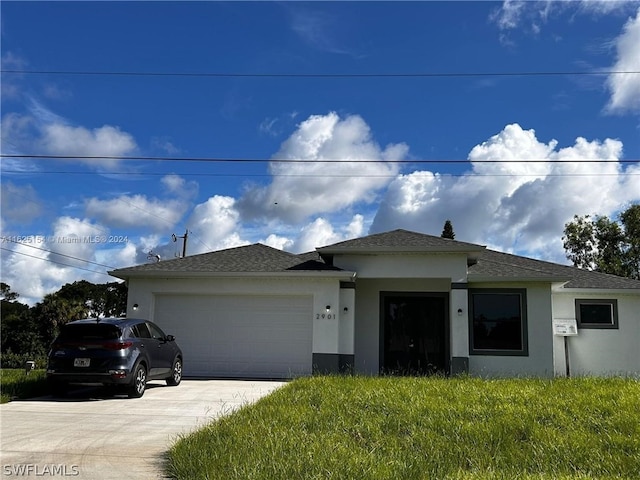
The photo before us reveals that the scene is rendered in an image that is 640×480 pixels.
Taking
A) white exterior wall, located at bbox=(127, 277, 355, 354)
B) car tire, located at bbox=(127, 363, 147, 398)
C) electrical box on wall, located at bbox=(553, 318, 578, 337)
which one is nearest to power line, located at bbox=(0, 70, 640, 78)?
white exterior wall, located at bbox=(127, 277, 355, 354)

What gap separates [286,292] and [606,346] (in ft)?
31.4

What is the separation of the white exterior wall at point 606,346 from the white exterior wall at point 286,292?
21.4 ft

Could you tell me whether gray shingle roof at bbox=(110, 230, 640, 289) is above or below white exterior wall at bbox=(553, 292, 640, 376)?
above

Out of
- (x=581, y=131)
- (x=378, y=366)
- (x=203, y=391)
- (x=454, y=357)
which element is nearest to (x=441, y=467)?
(x=203, y=391)

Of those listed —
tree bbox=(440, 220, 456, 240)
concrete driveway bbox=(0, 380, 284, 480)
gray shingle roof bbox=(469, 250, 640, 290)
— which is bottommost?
concrete driveway bbox=(0, 380, 284, 480)

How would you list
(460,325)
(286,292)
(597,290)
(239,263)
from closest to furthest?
(460,325) < (286,292) < (597,290) < (239,263)

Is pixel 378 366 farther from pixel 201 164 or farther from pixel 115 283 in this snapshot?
pixel 115 283

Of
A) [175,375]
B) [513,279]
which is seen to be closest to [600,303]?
[513,279]

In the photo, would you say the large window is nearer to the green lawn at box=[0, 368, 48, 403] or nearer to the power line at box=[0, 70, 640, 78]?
the power line at box=[0, 70, 640, 78]

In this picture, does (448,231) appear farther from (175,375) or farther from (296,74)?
(175,375)

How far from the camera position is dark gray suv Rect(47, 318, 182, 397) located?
995 centimetres

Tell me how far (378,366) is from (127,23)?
37.2ft

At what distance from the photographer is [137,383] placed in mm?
10312

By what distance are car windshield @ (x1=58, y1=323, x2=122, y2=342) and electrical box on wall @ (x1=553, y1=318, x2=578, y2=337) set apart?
12.1 metres
